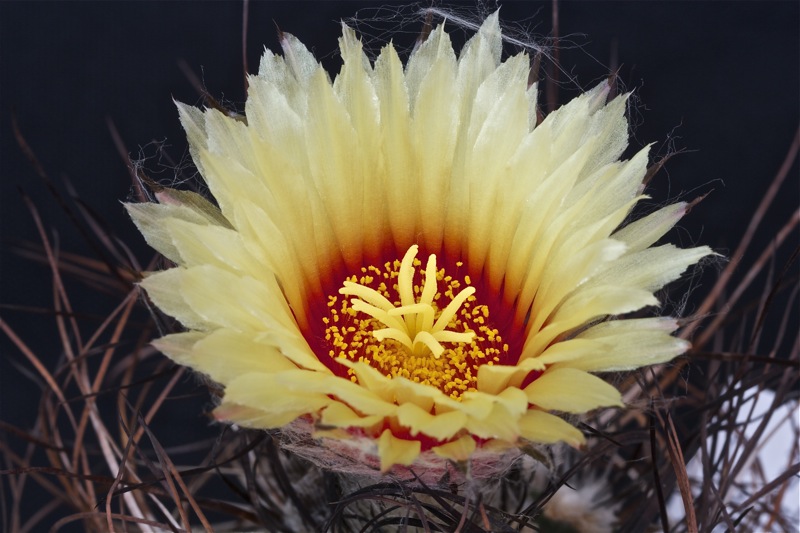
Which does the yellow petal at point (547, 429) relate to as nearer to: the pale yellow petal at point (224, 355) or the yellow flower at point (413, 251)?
the yellow flower at point (413, 251)

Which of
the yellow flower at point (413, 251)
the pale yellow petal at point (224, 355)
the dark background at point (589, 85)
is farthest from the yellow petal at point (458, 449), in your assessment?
the dark background at point (589, 85)

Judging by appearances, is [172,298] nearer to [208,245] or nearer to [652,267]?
[208,245]

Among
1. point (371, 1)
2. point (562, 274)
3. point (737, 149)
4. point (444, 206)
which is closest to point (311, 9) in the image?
point (371, 1)

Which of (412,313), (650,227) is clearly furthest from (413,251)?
(650,227)

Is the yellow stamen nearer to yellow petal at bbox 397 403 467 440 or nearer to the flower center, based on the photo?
the flower center

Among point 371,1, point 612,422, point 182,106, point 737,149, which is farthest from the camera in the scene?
point 737,149

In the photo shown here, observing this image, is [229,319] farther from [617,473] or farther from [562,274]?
[617,473]
